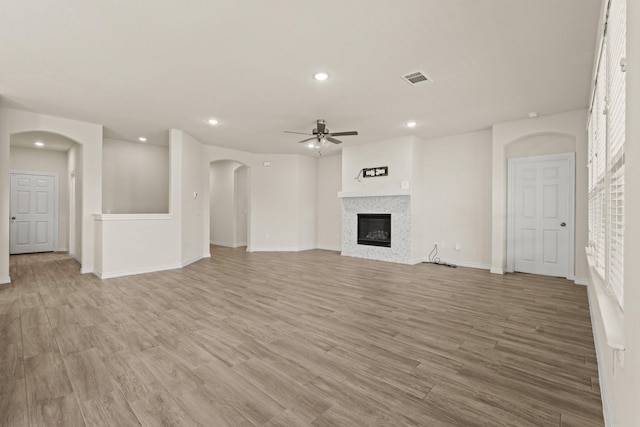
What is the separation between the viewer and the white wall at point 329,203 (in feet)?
27.8

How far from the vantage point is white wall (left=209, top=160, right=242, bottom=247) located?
31.3ft

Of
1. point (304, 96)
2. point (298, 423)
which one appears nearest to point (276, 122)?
point (304, 96)

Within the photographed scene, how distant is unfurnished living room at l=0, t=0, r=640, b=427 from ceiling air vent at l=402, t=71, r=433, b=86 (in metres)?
0.03

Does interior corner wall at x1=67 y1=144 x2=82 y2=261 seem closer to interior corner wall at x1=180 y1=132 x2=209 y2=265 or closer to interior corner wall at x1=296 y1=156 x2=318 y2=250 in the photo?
interior corner wall at x1=180 y1=132 x2=209 y2=265

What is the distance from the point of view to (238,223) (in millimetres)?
9586

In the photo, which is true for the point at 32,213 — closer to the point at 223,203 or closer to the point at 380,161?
the point at 223,203

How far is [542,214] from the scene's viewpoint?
17.3 feet

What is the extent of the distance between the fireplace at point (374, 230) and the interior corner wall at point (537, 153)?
2.14m

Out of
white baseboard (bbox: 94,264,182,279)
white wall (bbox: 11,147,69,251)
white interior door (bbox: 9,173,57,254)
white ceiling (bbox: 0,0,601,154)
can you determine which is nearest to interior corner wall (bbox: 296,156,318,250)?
white ceiling (bbox: 0,0,601,154)

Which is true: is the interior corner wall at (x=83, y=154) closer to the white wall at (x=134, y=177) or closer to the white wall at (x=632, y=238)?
the white wall at (x=134, y=177)

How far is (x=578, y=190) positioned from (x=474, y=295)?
2649mm

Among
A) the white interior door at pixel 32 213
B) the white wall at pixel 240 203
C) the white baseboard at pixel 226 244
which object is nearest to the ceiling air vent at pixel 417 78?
the white wall at pixel 240 203

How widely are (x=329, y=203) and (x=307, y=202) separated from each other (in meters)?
0.65

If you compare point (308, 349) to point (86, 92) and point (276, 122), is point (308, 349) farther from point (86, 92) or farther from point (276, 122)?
point (86, 92)
